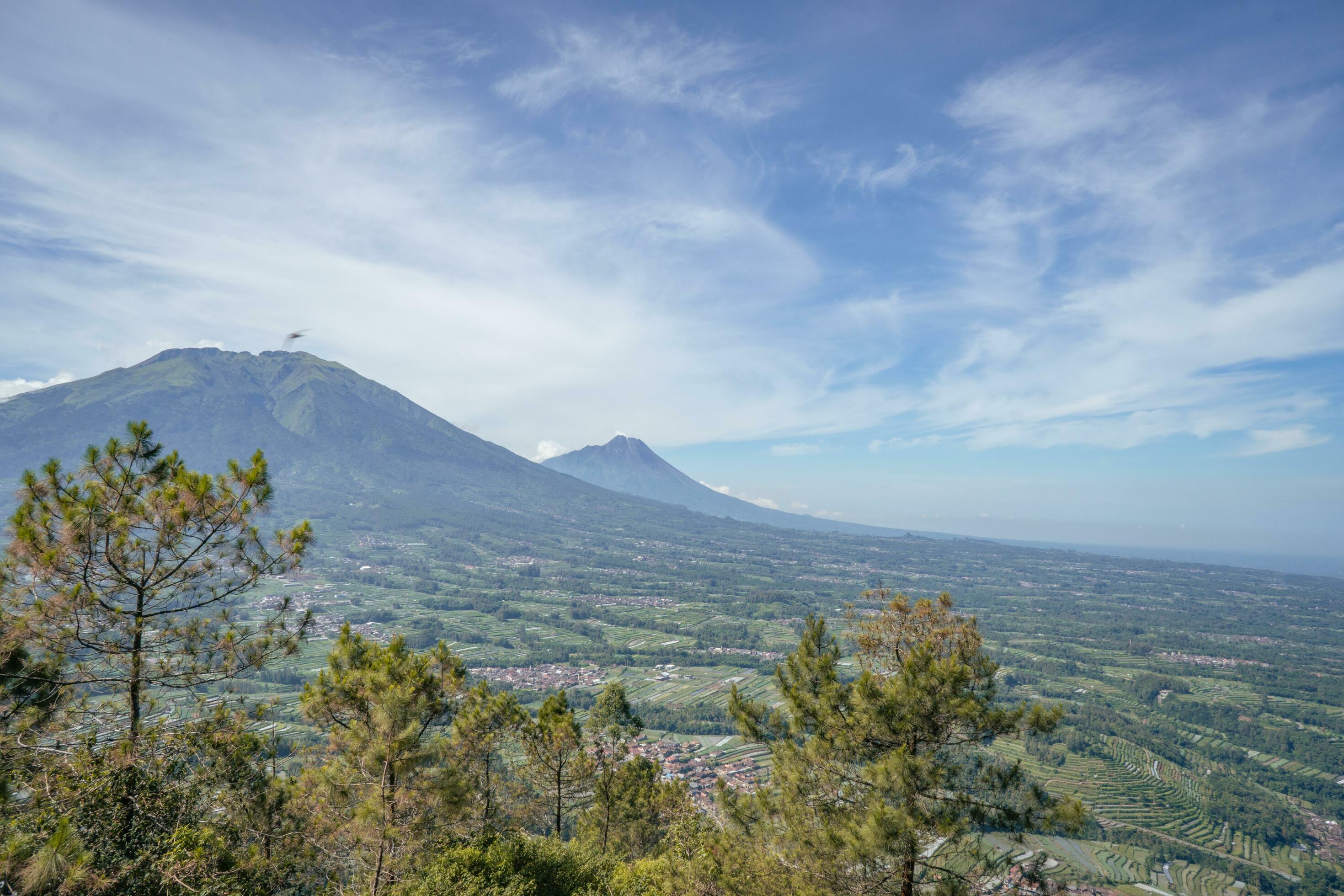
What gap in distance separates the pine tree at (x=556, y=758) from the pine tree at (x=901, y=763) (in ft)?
21.2

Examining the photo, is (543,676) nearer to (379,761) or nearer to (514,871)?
(514,871)

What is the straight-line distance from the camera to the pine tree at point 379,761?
7453 millimetres

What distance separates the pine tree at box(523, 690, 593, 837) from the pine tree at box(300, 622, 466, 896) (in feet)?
12.8

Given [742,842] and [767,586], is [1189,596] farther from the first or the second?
[742,842]

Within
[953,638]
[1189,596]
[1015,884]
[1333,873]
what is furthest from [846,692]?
[1189,596]

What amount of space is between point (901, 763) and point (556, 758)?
9.57 m

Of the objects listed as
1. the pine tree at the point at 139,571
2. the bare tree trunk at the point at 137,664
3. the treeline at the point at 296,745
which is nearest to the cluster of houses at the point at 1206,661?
the treeline at the point at 296,745

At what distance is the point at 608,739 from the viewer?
13.6 m

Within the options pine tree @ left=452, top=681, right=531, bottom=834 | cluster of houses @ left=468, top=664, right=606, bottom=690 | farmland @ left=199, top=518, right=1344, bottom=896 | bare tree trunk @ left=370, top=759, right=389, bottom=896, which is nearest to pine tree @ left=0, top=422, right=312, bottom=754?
farmland @ left=199, top=518, right=1344, bottom=896

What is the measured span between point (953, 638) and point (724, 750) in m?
43.8

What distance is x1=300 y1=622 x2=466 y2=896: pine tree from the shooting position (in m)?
7.45

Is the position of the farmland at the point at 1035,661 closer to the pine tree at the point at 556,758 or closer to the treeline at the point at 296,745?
the treeline at the point at 296,745

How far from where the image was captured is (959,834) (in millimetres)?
6418

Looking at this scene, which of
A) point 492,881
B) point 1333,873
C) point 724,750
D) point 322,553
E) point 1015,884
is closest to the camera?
point 1015,884
